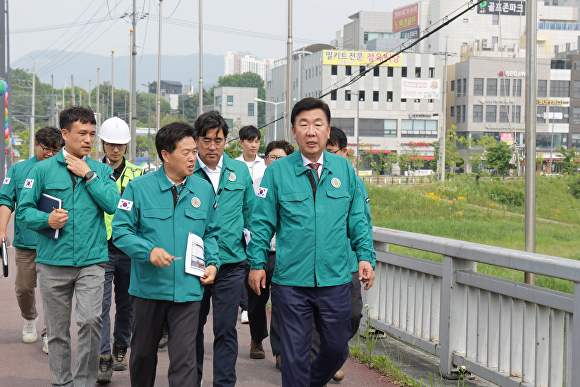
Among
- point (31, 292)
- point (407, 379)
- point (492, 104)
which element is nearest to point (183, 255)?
point (407, 379)

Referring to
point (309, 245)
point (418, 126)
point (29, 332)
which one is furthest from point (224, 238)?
point (418, 126)

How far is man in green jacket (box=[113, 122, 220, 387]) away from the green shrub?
3074 cm

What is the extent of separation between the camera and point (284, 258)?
13.8ft

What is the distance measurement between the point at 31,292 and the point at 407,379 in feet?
11.8

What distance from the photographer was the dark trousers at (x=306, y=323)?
13.8ft

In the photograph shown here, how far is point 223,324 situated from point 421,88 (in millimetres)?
84399

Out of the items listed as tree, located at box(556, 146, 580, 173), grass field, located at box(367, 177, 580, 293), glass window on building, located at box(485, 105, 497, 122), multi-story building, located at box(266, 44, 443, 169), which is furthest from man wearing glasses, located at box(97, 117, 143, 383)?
glass window on building, located at box(485, 105, 497, 122)

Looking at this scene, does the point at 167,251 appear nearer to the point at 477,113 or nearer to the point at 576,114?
the point at 477,113

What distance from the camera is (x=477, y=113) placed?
8462 cm

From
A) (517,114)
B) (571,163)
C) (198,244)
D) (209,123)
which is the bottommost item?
(198,244)

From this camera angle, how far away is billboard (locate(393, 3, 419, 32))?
107562mm

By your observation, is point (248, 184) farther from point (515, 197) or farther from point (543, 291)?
point (515, 197)

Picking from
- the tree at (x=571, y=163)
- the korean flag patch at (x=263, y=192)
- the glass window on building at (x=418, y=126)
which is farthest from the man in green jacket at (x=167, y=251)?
the glass window on building at (x=418, y=126)

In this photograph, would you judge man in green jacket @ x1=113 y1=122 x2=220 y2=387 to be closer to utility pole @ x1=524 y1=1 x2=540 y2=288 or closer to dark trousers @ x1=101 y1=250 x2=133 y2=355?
dark trousers @ x1=101 y1=250 x2=133 y2=355
